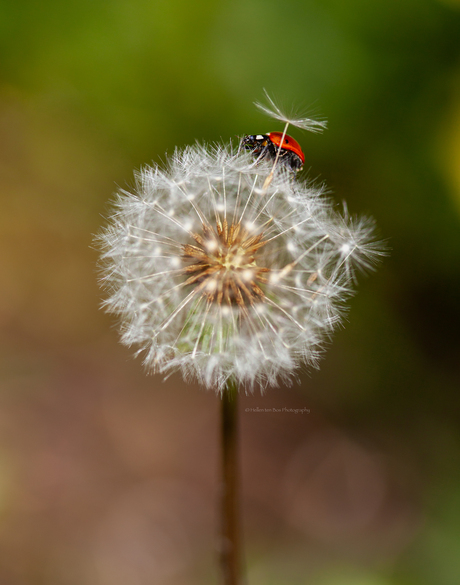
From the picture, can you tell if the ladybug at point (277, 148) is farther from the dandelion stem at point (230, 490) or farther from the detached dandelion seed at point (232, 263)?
the dandelion stem at point (230, 490)

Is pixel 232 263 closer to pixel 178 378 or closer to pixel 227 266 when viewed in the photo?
pixel 227 266

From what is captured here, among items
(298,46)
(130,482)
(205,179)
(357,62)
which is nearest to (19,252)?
(130,482)

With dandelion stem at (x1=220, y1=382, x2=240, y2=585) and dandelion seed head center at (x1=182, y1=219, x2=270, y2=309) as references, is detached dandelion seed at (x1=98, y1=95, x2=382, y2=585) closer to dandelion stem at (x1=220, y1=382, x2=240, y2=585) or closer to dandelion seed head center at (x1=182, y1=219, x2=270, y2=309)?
dandelion seed head center at (x1=182, y1=219, x2=270, y2=309)

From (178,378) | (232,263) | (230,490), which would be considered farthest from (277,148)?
(178,378)

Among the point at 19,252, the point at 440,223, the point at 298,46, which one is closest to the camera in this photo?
the point at 298,46

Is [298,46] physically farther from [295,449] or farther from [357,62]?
[295,449]

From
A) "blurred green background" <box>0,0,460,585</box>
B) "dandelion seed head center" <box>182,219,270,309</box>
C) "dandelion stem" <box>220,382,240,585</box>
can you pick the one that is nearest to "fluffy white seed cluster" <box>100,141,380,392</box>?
"dandelion seed head center" <box>182,219,270,309</box>

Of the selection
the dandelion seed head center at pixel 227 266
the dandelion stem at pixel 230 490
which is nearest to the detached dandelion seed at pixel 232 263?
the dandelion seed head center at pixel 227 266
